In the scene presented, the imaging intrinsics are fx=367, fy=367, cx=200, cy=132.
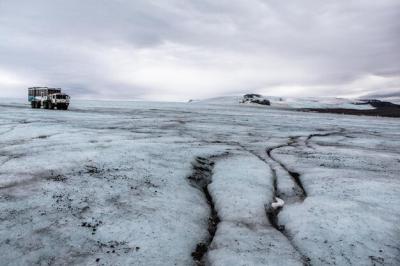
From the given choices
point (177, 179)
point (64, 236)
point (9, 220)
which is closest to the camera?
point (64, 236)

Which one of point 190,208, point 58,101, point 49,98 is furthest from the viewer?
point 49,98

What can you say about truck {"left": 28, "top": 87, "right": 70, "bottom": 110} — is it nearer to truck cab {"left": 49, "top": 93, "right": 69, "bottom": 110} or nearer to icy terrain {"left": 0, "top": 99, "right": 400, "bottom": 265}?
truck cab {"left": 49, "top": 93, "right": 69, "bottom": 110}

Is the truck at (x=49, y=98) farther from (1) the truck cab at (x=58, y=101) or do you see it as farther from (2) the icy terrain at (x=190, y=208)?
(2) the icy terrain at (x=190, y=208)

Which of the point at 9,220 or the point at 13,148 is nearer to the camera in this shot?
the point at 9,220

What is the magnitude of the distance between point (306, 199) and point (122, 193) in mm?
3295

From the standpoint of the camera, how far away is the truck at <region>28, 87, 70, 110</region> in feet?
120

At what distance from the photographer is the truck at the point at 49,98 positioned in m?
36.6

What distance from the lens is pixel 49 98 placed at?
37.1 meters

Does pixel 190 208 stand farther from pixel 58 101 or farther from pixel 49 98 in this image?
pixel 49 98

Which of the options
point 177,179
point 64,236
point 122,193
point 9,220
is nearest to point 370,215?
point 177,179

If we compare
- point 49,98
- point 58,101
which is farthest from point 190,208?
point 49,98

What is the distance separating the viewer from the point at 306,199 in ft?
21.8

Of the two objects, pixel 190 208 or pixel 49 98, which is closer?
pixel 190 208

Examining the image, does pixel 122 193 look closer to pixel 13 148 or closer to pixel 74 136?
pixel 13 148
